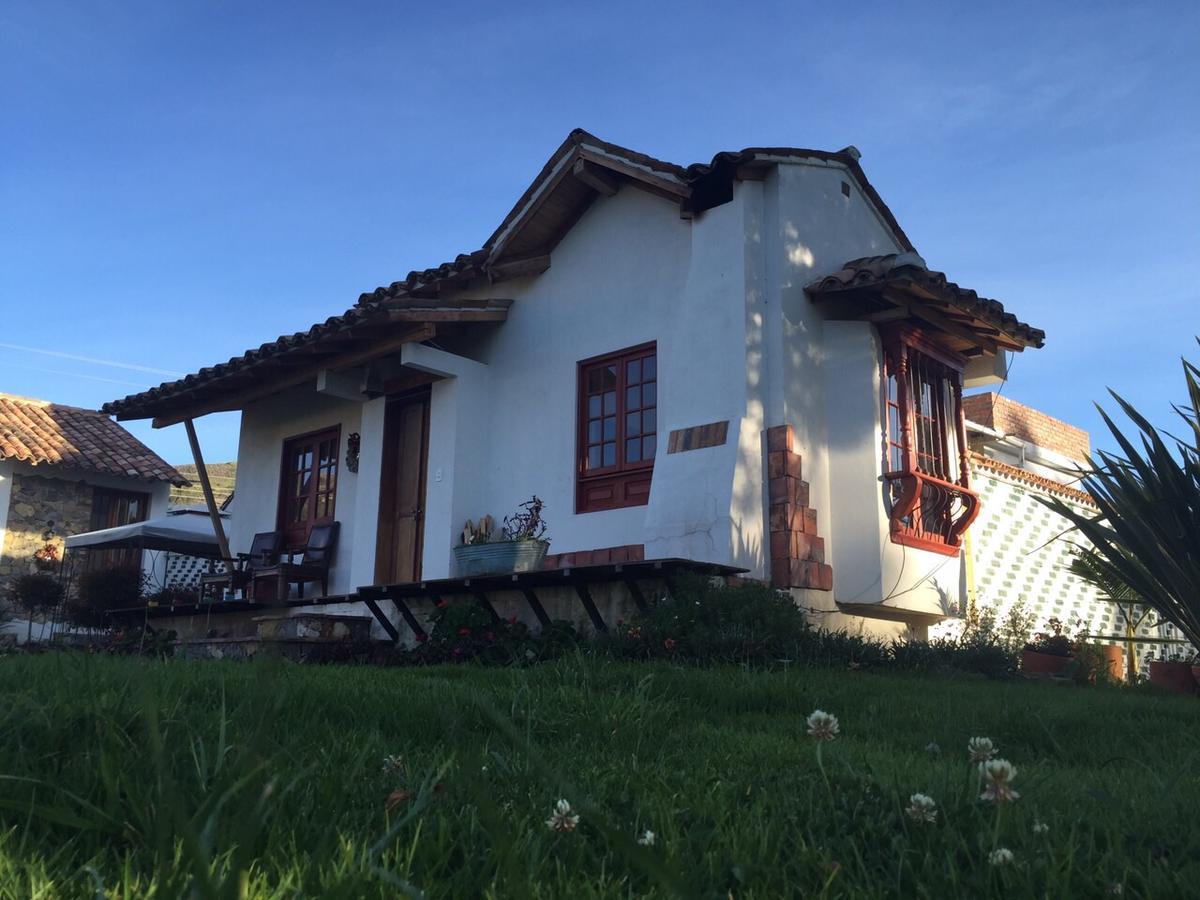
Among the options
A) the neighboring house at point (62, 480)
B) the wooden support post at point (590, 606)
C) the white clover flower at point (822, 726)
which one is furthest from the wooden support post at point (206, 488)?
the white clover flower at point (822, 726)

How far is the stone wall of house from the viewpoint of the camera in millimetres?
18672

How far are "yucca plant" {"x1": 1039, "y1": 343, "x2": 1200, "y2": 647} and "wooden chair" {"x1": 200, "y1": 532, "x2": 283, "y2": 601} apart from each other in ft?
29.2

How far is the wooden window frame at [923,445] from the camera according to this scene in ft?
29.1

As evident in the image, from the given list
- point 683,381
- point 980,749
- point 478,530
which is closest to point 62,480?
point 478,530

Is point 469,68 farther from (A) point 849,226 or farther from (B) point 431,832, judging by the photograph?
(B) point 431,832

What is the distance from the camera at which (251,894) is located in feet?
5.34

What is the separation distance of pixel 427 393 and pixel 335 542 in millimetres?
2068

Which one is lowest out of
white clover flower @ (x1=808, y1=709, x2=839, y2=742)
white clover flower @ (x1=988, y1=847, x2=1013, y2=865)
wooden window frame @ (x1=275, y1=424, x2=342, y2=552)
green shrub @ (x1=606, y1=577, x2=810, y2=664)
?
white clover flower @ (x1=988, y1=847, x2=1013, y2=865)

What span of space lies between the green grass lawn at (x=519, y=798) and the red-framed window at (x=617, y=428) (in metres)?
5.43

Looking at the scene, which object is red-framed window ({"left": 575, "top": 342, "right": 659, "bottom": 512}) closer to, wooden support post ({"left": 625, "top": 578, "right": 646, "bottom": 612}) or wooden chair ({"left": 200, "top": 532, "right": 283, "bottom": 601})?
wooden support post ({"left": 625, "top": 578, "right": 646, "bottom": 612})

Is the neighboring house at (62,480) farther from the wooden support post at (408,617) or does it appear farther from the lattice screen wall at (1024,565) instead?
the lattice screen wall at (1024,565)

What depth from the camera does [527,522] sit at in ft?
32.4

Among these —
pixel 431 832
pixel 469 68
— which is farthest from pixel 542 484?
pixel 431 832

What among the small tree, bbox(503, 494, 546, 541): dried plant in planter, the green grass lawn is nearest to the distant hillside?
the small tree
